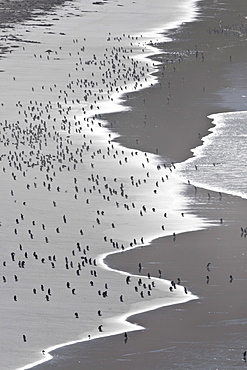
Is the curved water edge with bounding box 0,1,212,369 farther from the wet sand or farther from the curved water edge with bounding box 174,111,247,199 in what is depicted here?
the curved water edge with bounding box 174,111,247,199

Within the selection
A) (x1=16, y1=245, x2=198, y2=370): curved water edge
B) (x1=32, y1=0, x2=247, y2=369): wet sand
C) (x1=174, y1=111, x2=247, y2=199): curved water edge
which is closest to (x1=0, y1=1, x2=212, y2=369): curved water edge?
(x1=16, y1=245, x2=198, y2=370): curved water edge

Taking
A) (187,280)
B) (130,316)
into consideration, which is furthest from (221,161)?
(130,316)

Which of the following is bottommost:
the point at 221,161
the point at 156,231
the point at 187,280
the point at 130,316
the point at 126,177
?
the point at 221,161

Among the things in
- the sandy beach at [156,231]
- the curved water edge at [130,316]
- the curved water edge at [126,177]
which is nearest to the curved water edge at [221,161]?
the sandy beach at [156,231]

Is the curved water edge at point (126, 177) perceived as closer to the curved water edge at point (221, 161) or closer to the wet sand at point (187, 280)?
the wet sand at point (187, 280)

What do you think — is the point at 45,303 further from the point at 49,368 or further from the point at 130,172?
the point at 130,172

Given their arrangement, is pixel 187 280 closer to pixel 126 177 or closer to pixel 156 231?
pixel 156 231

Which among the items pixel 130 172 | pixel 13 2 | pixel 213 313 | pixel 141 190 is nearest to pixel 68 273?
pixel 213 313
